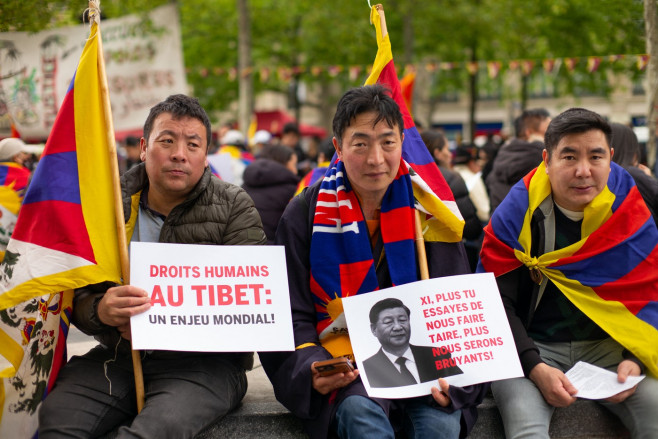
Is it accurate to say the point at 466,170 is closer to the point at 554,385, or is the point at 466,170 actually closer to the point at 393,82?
the point at 393,82

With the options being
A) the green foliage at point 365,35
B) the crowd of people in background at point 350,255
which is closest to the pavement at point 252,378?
the crowd of people in background at point 350,255

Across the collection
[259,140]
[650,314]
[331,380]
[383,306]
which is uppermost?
[259,140]

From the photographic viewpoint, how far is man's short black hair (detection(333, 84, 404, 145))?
3188 millimetres

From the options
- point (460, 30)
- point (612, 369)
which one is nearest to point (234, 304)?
point (612, 369)

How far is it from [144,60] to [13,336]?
6.62 meters

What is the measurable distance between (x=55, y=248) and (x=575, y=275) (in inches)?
93.6

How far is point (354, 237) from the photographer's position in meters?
3.23

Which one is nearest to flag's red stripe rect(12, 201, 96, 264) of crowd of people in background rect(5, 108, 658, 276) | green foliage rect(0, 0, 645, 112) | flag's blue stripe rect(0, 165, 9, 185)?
crowd of people in background rect(5, 108, 658, 276)

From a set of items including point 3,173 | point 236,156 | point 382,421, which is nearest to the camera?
point 382,421

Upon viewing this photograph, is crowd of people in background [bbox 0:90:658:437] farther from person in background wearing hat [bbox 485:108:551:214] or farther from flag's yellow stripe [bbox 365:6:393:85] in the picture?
person in background wearing hat [bbox 485:108:551:214]

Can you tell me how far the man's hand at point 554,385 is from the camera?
3113 mm

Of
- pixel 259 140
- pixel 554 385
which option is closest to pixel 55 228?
pixel 554 385

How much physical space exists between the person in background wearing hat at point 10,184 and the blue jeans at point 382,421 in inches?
68.5

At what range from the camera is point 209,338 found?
304 cm
